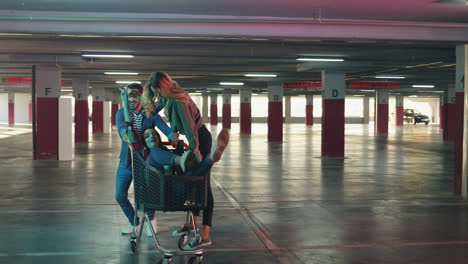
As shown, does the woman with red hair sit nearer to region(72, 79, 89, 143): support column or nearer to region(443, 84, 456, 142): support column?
region(72, 79, 89, 143): support column

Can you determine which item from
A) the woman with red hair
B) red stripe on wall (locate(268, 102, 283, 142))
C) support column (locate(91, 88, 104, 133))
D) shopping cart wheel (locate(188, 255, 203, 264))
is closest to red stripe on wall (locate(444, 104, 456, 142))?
red stripe on wall (locate(268, 102, 283, 142))

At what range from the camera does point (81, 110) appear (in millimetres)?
30266

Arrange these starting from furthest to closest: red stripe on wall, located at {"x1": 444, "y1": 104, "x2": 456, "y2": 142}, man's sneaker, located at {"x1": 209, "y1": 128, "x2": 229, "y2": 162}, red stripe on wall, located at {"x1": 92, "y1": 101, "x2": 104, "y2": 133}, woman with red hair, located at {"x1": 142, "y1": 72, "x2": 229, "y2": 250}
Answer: red stripe on wall, located at {"x1": 92, "y1": 101, "x2": 104, "y2": 133} → red stripe on wall, located at {"x1": 444, "y1": 104, "x2": 456, "y2": 142} → woman with red hair, located at {"x1": 142, "y1": 72, "x2": 229, "y2": 250} → man's sneaker, located at {"x1": 209, "y1": 128, "x2": 229, "y2": 162}

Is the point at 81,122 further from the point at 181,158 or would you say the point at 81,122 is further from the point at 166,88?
the point at 181,158

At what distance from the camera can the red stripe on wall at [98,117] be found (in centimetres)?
4072

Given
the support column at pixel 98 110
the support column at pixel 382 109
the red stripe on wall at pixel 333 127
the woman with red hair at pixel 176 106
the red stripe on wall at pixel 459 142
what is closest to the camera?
the woman with red hair at pixel 176 106

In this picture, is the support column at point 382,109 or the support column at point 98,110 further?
the support column at point 382,109

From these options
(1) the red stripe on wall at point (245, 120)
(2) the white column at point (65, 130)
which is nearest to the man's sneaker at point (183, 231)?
(2) the white column at point (65, 130)

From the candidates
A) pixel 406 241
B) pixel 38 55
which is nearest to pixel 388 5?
pixel 406 241

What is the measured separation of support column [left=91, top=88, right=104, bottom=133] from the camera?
4041 centimetres

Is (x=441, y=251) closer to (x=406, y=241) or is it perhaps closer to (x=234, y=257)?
(x=406, y=241)

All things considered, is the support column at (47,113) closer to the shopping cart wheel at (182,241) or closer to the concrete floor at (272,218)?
the concrete floor at (272,218)

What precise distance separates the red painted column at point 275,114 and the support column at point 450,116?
10121mm

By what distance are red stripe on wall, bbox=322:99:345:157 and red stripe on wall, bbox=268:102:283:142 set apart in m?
9.87
